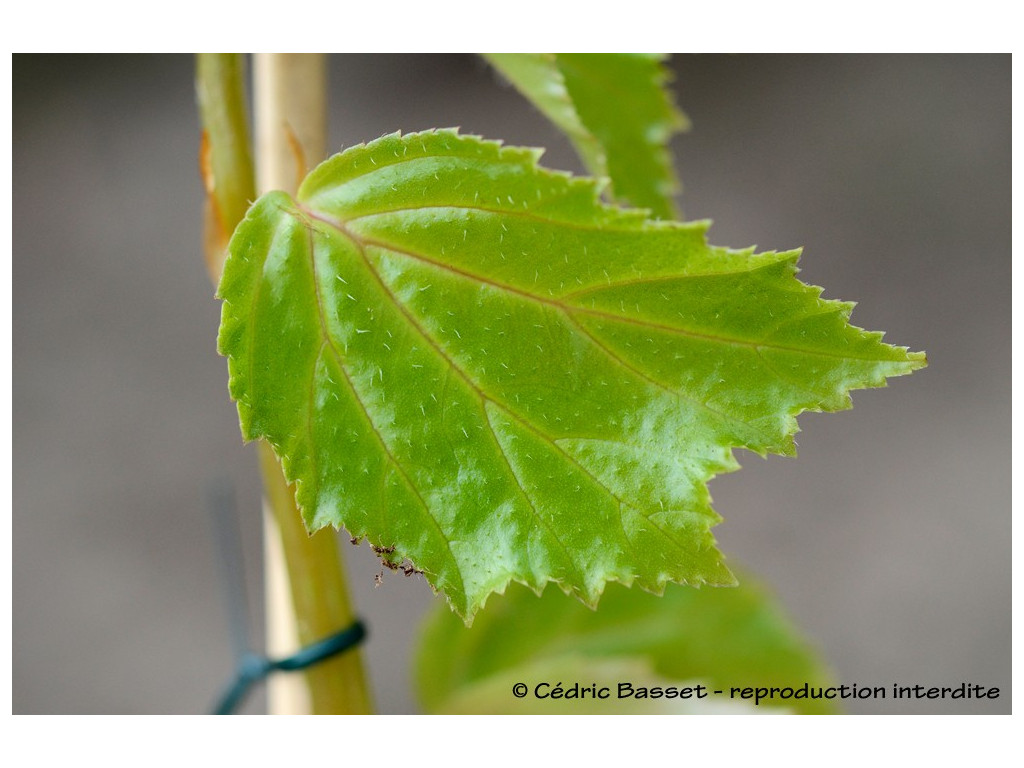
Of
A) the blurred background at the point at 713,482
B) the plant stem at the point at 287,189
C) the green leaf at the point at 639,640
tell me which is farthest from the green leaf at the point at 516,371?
the blurred background at the point at 713,482

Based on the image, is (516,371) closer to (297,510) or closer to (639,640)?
(297,510)

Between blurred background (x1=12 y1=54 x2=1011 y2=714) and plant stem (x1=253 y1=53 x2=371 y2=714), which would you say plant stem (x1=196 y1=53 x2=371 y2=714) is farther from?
blurred background (x1=12 y1=54 x2=1011 y2=714)

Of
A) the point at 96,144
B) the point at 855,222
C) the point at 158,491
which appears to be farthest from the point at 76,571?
the point at 855,222

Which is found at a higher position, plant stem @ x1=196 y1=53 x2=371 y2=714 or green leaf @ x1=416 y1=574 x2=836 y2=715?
plant stem @ x1=196 y1=53 x2=371 y2=714

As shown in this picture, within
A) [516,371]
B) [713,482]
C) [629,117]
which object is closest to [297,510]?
Answer: [516,371]

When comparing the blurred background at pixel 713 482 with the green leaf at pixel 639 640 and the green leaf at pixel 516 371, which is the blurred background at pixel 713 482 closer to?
the green leaf at pixel 639 640

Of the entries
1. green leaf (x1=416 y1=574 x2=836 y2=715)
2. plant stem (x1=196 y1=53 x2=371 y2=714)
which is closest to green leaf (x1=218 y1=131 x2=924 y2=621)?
plant stem (x1=196 y1=53 x2=371 y2=714)

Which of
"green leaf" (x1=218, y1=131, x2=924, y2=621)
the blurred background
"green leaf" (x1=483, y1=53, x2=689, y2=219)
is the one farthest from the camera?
the blurred background

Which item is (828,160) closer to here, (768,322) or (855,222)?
(855,222)
